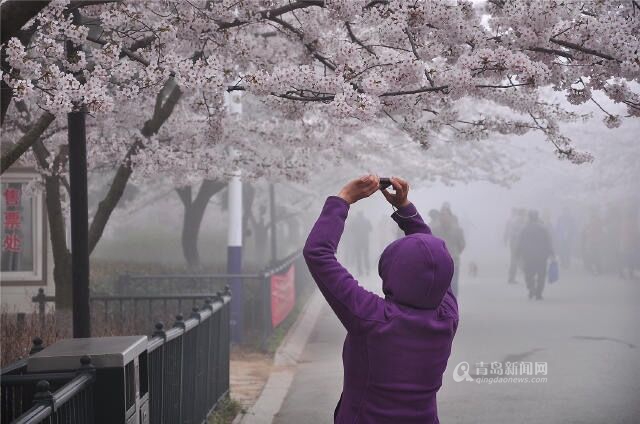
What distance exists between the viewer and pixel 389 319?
3467 millimetres

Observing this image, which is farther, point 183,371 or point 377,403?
point 183,371

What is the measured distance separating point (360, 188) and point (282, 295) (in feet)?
41.9

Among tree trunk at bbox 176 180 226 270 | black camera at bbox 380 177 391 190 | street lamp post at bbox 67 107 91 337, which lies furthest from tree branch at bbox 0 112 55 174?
tree trunk at bbox 176 180 226 270

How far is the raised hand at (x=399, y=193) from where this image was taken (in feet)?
12.4

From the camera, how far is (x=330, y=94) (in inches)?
270

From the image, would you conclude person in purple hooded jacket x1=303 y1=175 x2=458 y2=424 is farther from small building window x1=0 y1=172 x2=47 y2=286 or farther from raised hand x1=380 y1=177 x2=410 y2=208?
small building window x1=0 y1=172 x2=47 y2=286

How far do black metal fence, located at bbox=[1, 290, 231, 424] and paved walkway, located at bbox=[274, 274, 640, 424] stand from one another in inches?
39.9

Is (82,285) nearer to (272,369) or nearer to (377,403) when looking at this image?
(377,403)

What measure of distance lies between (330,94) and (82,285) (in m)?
2.27

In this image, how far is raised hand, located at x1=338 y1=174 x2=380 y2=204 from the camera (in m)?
3.54

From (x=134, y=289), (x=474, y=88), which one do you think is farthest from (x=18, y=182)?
(x=474, y=88)

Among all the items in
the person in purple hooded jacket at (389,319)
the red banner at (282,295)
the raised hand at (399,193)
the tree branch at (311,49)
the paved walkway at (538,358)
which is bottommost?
the paved walkway at (538,358)

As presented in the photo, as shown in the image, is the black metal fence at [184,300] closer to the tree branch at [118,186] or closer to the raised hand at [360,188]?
the tree branch at [118,186]

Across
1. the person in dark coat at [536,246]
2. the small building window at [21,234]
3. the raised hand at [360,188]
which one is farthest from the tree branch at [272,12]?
the person in dark coat at [536,246]
